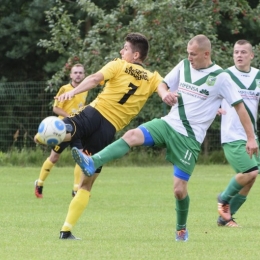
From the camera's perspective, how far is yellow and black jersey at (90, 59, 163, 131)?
28.3 ft

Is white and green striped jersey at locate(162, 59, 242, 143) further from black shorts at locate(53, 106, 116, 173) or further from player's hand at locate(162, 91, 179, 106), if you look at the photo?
black shorts at locate(53, 106, 116, 173)

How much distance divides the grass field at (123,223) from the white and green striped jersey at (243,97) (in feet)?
3.42

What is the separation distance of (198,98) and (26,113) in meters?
14.5

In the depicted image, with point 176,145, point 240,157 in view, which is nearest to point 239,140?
point 240,157

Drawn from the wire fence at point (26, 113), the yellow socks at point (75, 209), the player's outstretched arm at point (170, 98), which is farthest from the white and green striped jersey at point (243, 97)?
the wire fence at point (26, 113)

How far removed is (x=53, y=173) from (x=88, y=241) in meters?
10.7

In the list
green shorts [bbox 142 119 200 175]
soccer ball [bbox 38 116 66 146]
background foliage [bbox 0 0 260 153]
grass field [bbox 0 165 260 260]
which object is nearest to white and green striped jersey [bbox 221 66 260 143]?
grass field [bbox 0 165 260 260]

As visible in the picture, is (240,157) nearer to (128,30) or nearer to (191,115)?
(191,115)

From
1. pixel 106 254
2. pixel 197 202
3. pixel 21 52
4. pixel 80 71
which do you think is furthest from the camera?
pixel 21 52

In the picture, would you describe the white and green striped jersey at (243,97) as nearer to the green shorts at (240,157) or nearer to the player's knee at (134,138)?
the green shorts at (240,157)

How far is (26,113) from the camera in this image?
22.2 metres

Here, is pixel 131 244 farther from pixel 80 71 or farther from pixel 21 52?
pixel 21 52

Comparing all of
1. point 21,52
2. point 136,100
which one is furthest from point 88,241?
point 21,52

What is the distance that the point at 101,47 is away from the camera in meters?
22.4
